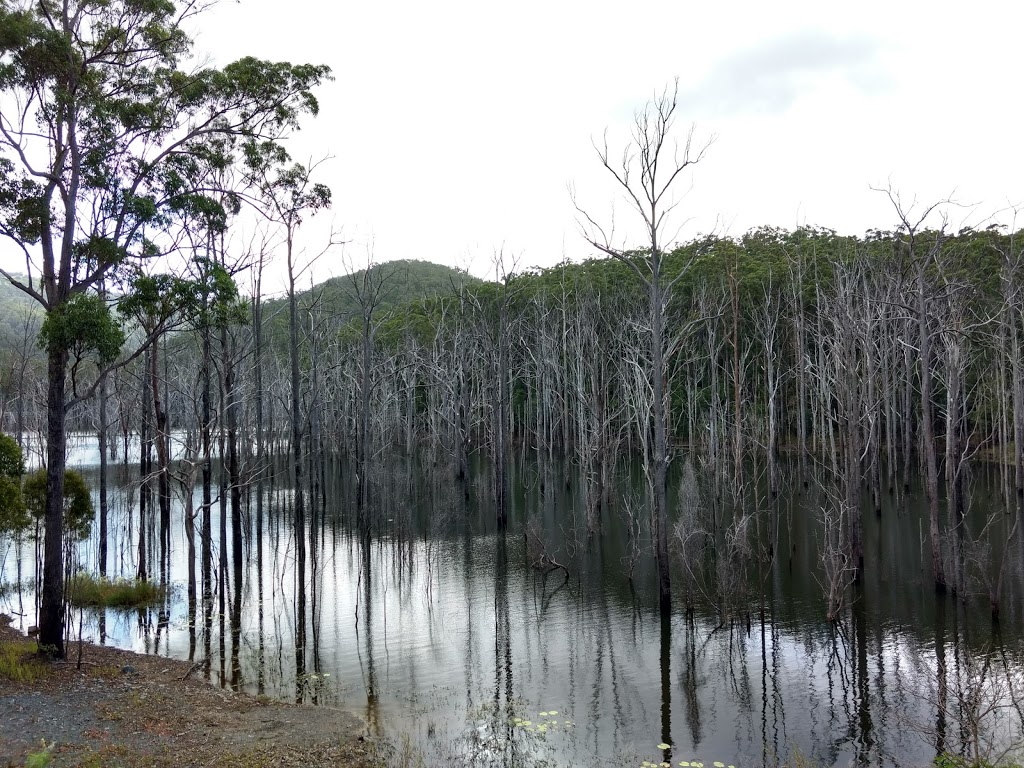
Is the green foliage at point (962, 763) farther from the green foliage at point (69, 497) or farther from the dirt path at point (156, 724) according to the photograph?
the green foliage at point (69, 497)

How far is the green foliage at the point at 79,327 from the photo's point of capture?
9.97 meters

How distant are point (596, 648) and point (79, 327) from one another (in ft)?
31.7

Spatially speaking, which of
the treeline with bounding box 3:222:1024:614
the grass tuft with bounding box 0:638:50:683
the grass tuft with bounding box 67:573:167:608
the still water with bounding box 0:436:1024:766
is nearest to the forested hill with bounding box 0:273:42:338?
the treeline with bounding box 3:222:1024:614

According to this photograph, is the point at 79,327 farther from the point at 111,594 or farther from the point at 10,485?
the point at 111,594

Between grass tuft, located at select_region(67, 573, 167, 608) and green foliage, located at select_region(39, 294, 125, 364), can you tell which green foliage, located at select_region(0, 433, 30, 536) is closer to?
grass tuft, located at select_region(67, 573, 167, 608)

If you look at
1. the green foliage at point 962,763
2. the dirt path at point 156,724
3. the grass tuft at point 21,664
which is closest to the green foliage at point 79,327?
the grass tuft at point 21,664

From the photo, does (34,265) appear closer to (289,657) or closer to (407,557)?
(289,657)

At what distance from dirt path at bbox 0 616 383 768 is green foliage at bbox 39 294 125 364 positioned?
4591mm

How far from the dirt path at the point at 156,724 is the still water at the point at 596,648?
0.73m

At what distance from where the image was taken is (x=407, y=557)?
63.7 ft

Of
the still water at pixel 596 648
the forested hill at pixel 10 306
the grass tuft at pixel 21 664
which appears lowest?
the still water at pixel 596 648

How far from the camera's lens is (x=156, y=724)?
27.8 feet

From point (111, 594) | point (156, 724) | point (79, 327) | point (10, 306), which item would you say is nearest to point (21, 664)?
point (156, 724)

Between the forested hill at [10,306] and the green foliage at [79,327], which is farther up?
the forested hill at [10,306]
